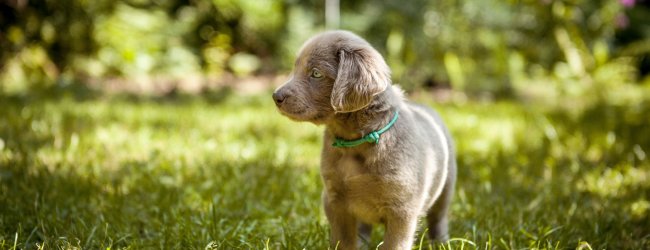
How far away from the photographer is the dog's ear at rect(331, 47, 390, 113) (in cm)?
214

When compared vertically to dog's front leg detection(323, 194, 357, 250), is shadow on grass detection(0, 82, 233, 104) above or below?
below

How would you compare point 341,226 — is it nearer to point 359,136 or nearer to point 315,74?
point 359,136

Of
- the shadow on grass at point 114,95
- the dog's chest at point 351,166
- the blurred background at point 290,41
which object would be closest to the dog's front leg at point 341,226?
the dog's chest at point 351,166

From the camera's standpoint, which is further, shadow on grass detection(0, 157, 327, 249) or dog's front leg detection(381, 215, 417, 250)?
shadow on grass detection(0, 157, 327, 249)

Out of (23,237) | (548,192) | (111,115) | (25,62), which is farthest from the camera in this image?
(25,62)

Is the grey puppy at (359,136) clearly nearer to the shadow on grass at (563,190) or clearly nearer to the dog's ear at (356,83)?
the dog's ear at (356,83)

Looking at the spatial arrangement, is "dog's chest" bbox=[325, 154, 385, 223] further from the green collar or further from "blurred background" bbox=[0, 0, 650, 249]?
"blurred background" bbox=[0, 0, 650, 249]

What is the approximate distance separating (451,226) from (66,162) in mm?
2468

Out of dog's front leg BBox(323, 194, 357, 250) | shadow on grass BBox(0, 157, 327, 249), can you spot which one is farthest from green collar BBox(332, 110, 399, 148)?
shadow on grass BBox(0, 157, 327, 249)

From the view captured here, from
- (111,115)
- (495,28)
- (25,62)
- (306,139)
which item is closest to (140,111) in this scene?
(111,115)

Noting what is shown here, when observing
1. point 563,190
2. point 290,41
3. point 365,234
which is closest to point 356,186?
point 365,234

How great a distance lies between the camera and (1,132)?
4.23 meters

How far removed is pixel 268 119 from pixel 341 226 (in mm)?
3217

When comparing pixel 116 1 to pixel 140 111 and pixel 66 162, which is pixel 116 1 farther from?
pixel 66 162
